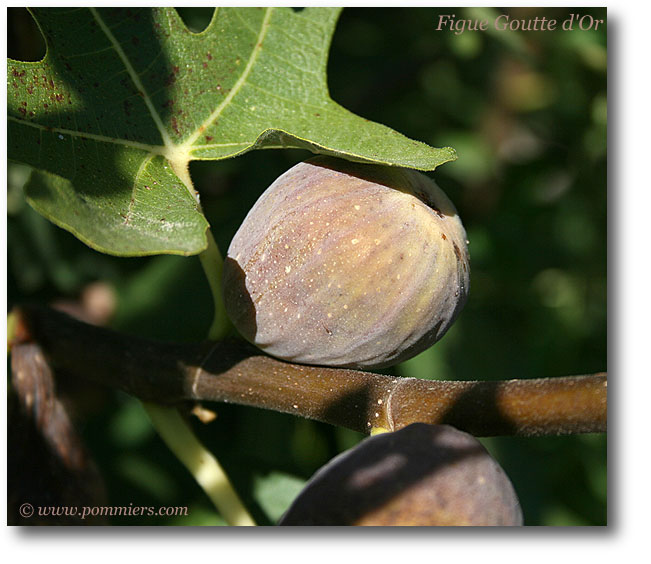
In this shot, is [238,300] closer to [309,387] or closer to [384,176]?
[309,387]

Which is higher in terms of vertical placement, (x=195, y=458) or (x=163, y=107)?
(x=163, y=107)

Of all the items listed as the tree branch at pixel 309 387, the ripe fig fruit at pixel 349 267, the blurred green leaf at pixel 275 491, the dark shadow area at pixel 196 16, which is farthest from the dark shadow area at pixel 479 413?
the dark shadow area at pixel 196 16

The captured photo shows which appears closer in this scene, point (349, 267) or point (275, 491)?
point (349, 267)

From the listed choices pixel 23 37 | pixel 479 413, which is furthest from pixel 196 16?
pixel 479 413

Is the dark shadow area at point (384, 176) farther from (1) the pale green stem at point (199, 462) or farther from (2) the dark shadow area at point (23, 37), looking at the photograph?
(2) the dark shadow area at point (23, 37)

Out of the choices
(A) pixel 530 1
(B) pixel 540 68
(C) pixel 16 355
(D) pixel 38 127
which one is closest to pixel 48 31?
(D) pixel 38 127
